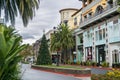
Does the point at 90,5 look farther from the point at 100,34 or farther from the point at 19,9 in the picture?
the point at 19,9

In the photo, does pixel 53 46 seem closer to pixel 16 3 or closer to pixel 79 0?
pixel 79 0

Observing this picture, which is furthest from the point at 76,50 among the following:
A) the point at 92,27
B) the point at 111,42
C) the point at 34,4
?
the point at 34,4

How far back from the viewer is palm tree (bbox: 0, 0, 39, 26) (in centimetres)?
816

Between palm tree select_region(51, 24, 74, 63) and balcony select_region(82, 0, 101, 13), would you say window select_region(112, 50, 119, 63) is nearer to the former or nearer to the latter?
balcony select_region(82, 0, 101, 13)

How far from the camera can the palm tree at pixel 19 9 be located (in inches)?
321

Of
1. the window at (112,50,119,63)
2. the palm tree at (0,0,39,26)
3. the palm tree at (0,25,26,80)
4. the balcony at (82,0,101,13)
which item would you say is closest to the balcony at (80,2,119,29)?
the balcony at (82,0,101,13)

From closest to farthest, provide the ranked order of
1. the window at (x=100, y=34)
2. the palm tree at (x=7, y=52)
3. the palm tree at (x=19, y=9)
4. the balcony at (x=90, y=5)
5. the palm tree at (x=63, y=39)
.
Result: the palm tree at (x=7, y=52) → the palm tree at (x=19, y=9) → the window at (x=100, y=34) → the balcony at (x=90, y=5) → the palm tree at (x=63, y=39)

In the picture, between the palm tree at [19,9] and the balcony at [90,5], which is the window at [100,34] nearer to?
the balcony at [90,5]

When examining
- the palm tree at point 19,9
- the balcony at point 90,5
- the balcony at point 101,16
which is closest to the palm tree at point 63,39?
the balcony at point 90,5

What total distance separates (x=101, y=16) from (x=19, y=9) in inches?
1797

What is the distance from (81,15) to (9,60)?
63.3 m

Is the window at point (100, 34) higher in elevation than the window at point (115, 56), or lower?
higher

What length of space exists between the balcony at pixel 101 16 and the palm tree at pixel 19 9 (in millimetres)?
38584

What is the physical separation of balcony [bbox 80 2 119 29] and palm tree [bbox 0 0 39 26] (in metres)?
38.6
